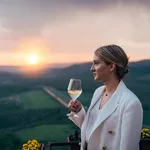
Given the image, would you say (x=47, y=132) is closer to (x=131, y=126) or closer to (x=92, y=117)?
(x=92, y=117)

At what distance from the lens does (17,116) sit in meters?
4.06

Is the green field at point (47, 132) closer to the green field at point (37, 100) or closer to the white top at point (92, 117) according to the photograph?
the green field at point (37, 100)

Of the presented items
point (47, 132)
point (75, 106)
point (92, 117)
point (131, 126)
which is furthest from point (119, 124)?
point (47, 132)

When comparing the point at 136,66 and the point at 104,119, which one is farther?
the point at 136,66

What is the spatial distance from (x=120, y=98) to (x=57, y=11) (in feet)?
7.65

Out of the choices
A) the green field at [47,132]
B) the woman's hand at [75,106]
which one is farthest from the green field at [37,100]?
the woman's hand at [75,106]

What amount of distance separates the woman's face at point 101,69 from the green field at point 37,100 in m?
2.21

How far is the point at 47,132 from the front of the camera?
13.4ft

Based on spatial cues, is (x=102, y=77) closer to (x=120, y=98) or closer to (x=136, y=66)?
(x=120, y=98)

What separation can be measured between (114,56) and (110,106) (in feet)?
0.73

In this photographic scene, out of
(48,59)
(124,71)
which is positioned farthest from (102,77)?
(48,59)

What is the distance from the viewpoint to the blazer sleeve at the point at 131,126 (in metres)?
1.80

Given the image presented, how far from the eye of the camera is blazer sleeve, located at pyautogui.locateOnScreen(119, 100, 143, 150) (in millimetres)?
1800

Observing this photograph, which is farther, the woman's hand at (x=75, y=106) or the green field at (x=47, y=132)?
the green field at (x=47, y=132)
